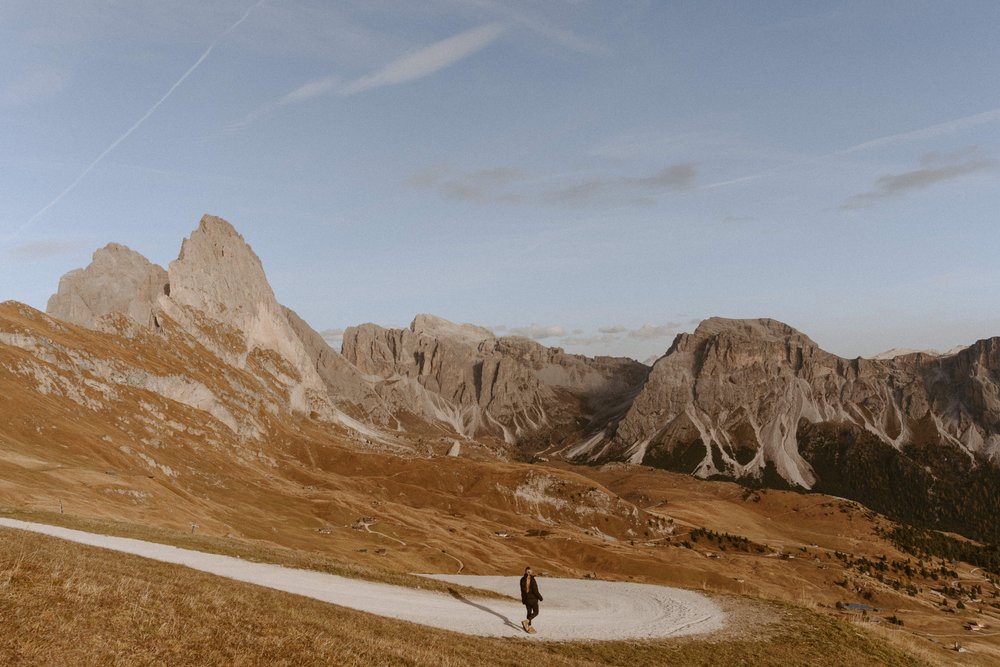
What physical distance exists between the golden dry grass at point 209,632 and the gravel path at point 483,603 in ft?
8.73

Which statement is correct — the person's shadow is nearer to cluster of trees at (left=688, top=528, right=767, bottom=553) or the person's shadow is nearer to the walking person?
the walking person

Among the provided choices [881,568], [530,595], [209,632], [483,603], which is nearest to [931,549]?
[881,568]

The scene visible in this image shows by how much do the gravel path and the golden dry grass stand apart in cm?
266

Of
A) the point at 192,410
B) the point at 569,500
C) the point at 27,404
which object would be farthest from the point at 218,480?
the point at 569,500

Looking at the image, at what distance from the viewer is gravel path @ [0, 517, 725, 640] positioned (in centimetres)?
3091

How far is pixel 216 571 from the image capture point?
3525 cm

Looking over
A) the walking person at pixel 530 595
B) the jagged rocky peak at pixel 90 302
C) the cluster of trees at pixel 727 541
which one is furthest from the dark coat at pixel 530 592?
the jagged rocky peak at pixel 90 302

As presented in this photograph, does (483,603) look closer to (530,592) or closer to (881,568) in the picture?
(530,592)

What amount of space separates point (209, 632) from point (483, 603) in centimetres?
2145

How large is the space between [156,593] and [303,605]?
286 inches

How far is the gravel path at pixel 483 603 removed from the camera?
3091 cm

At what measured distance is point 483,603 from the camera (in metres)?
36.4

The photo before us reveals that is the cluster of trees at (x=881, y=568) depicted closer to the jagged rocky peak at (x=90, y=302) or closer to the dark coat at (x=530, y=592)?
the dark coat at (x=530, y=592)

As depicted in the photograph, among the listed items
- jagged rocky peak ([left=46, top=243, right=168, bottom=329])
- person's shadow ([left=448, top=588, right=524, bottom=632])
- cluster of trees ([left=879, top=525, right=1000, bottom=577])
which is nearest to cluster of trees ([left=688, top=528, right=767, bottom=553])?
cluster of trees ([left=879, top=525, right=1000, bottom=577])
